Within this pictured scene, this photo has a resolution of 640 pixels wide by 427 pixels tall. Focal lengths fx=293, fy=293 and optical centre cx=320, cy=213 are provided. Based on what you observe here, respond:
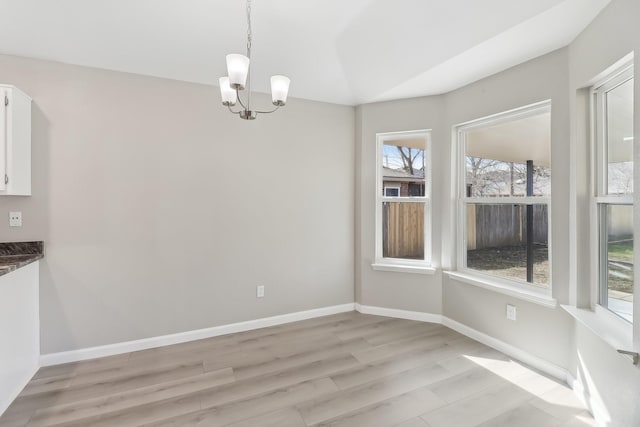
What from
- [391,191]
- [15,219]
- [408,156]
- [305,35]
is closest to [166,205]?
[15,219]

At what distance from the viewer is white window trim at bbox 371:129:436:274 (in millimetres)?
3359

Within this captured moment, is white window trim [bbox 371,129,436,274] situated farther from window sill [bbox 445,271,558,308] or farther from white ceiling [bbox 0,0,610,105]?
white ceiling [bbox 0,0,610,105]

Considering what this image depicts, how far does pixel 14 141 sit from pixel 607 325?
4216 mm

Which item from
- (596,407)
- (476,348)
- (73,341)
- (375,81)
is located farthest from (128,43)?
(596,407)

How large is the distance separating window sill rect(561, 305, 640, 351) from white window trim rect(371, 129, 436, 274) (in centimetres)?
137

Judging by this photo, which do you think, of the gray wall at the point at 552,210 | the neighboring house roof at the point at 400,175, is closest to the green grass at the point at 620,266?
the gray wall at the point at 552,210

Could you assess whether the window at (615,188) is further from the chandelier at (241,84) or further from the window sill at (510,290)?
the chandelier at (241,84)

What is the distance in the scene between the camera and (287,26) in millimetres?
2451

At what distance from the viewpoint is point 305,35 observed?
2566 mm

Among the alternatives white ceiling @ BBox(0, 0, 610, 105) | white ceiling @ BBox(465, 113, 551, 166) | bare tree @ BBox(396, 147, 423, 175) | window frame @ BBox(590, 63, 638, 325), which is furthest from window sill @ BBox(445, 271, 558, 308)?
white ceiling @ BBox(0, 0, 610, 105)

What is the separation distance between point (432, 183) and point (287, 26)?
214cm

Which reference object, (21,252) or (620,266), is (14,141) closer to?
(21,252)

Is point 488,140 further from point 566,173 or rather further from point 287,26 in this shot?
point 287,26

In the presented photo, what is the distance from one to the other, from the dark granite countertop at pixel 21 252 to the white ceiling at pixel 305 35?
153cm
